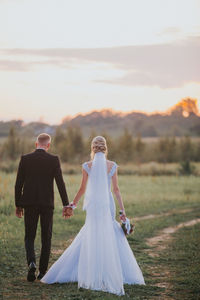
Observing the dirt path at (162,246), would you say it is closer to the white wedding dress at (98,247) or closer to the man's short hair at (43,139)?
the white wedding dress at (98,247)

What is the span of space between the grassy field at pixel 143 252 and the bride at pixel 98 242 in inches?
8.2

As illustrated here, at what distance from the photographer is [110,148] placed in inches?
2606

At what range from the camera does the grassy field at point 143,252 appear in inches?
273

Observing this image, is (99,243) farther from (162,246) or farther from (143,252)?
(162,246)

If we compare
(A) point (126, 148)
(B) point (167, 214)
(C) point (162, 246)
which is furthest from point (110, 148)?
(C) point (162, 246)

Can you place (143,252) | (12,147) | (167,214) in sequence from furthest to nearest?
(12,147)
(167,214)
(143,252)

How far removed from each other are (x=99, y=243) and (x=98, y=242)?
22mm

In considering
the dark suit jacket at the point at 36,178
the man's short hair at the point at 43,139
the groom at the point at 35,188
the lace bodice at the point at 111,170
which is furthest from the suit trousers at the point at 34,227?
the man's short hair at the point at 43,139

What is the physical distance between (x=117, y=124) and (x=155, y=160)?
106681mm

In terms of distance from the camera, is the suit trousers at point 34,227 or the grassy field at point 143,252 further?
the suit trousers at point 34,227

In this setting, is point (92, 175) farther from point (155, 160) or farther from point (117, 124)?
point (117, 124)

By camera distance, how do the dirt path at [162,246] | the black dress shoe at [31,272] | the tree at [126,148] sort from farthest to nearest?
1. the tree at [126,148]
2. the dirt path at [162,246]
3. the black dress shoe at [31,272]

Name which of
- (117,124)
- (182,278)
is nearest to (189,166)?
(182,278)

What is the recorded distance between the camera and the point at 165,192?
94.5 ft
